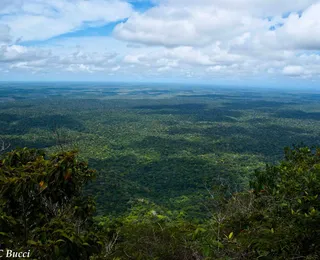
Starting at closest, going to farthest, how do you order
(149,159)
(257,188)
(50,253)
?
(50,253) < (257,188) < (149,159)

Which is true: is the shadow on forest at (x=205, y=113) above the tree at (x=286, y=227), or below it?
below

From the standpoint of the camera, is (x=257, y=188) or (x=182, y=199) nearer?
(x=257, y=188)

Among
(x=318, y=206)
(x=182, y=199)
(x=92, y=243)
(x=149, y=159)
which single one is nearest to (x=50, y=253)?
(x=92, y=243)

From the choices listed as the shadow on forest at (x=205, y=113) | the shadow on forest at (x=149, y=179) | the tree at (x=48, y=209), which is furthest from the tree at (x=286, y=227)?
the shadow on forest at (x=205, y=113)

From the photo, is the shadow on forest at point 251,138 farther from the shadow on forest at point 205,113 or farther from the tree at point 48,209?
the tree at point 48,209

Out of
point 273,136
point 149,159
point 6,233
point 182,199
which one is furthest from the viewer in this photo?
point 273,136

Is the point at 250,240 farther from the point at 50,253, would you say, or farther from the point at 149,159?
the point at 149,159
